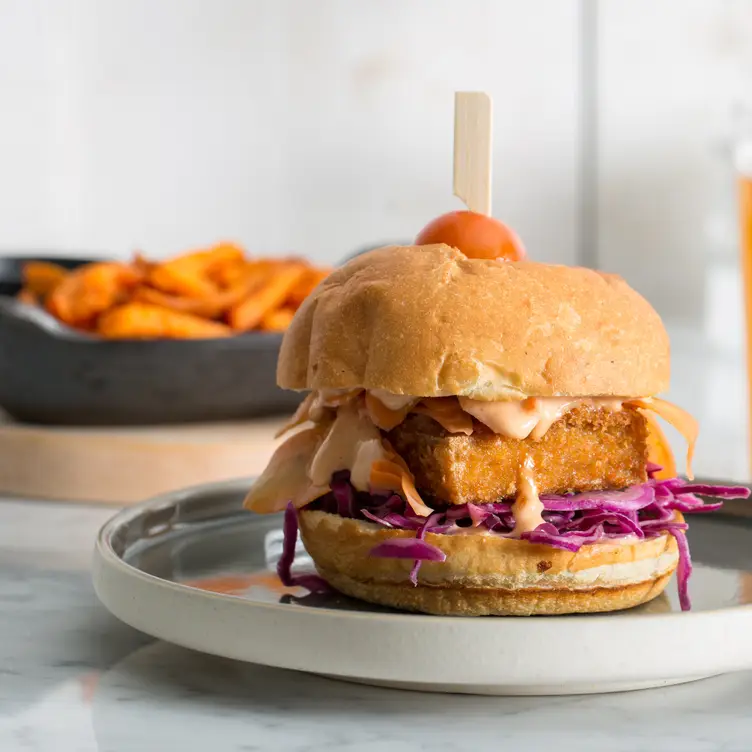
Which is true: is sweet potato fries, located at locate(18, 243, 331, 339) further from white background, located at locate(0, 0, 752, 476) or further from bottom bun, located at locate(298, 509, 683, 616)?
white background, located at locate(0, 0, 752, 476)

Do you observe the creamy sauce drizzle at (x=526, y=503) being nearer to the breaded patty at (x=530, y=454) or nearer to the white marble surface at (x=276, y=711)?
the breaded patty at (x=530, y=454)

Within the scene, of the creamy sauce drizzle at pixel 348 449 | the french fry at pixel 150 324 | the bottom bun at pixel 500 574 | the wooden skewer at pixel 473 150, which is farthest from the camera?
the french fry at pixel 150 324

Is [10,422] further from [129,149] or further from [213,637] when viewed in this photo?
[129,149]

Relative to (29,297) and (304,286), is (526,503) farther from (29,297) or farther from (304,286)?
(29,297)

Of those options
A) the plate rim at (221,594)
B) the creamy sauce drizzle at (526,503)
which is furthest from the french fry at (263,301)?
the creamy sauce drizzle at (526,503)

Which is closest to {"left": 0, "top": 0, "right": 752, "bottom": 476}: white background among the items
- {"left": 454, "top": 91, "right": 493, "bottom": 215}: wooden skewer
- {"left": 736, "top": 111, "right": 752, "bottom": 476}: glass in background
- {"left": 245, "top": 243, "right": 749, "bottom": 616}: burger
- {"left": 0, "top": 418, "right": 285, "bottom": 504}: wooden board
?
{"left": 736, "top": 111, "right": 752, "bottom": 476}: glass in background

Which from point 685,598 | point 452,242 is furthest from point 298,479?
point 685,598
